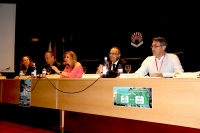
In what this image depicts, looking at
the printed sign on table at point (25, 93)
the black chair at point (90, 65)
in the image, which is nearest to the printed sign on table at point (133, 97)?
the printed sign on table at point (25, 93)

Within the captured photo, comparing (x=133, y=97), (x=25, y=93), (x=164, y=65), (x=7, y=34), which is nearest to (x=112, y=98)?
(x=133, y=97)

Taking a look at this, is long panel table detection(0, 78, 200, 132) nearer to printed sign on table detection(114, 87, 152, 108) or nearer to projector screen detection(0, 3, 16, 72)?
printed sign on table detection(114, 87, 152, 108)

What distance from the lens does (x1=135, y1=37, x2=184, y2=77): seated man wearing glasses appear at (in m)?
2.24

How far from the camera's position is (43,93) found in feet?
7.30

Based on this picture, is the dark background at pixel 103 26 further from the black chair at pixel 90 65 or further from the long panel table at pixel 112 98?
the long panel table at pixel 112 98

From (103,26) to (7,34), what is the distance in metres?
2.38

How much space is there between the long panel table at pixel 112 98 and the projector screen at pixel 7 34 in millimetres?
2201

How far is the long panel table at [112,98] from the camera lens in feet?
4.03

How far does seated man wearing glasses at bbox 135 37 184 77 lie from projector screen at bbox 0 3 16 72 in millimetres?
3417

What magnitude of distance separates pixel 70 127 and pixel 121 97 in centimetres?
83

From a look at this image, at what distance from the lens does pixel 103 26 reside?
4.96 metres

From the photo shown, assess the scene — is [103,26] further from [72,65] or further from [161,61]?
[161,61]

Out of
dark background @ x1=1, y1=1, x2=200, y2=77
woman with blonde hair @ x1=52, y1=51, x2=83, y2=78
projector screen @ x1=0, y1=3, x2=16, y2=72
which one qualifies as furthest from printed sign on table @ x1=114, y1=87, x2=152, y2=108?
projector screen @ x1=0, y1=3, x2=16, y2=72

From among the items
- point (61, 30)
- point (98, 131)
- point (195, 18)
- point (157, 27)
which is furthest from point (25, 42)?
point (195, 18)
